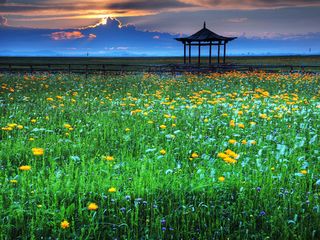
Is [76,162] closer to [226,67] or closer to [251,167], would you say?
[251,167]

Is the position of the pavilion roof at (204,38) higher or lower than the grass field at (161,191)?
higher

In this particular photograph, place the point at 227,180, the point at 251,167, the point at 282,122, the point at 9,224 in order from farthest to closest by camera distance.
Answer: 1. the point at 282,122
2. the point at 251,167
3. the point at 227,180
4. the point at 9,224

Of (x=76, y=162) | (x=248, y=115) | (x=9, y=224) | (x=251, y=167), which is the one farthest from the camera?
(x=248, y=115)

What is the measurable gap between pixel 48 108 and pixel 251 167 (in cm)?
716

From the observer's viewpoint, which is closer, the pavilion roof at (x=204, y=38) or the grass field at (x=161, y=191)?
the grass field at (x=161, y=191)

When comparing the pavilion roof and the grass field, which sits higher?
the pavilion roof

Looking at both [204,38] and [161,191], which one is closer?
[161,191]

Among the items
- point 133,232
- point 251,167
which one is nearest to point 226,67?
point 251,167

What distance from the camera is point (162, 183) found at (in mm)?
4949

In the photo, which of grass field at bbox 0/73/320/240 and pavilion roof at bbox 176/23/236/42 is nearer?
grass field at bbox 0/73/320/240

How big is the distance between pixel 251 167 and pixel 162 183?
1.54m

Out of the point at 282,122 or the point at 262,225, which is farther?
the point at 282,122

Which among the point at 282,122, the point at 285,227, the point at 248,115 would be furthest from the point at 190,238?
the point at 248,115

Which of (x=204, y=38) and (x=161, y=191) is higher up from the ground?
(x=204, y=38)
